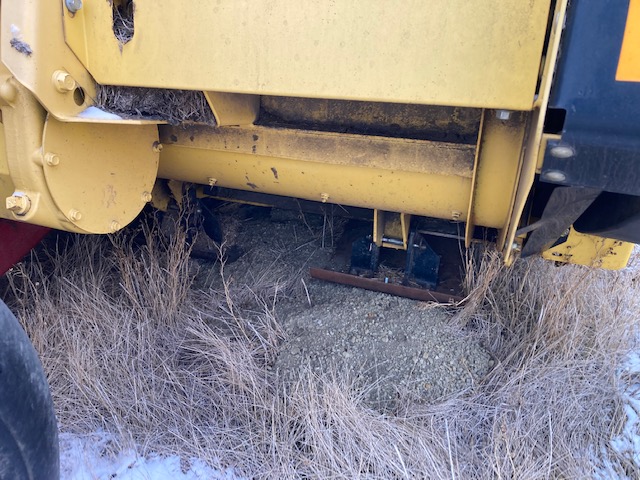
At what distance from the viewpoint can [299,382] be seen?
181 cm

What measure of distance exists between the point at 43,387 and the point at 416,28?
1208 millimetres

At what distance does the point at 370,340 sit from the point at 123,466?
39.5 inches

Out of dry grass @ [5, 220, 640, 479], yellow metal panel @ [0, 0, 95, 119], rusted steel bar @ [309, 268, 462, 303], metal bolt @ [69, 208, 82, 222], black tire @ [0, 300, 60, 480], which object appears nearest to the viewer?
black tire @ [0, 300, 60, 480]

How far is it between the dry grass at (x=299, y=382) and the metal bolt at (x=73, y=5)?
1.22m

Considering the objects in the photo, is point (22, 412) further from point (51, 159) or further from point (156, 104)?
point (156, 104)

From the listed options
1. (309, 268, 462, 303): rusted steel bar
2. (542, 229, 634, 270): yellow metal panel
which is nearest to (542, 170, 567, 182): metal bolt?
(542, 229, 634, 270): yellow metal panel

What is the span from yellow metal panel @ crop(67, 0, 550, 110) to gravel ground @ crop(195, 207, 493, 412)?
1.09 metres

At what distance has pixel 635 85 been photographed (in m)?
0.92

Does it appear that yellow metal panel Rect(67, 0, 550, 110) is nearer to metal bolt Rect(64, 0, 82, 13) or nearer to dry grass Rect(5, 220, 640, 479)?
metal bolt Rect(64, 0, 82, 13)

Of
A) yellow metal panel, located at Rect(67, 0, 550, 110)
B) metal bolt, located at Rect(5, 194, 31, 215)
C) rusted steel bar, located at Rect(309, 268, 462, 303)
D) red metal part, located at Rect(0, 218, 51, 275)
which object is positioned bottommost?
rusted steel bar, located at Rect(309, 268, 462, 303)

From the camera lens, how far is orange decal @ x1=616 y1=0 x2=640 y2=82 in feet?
2.93

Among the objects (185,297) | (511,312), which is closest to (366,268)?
(511,312)

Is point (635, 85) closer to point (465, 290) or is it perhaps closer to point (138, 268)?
point (465, 290)

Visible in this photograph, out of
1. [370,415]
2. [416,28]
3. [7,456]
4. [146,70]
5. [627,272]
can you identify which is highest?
[416,28]
